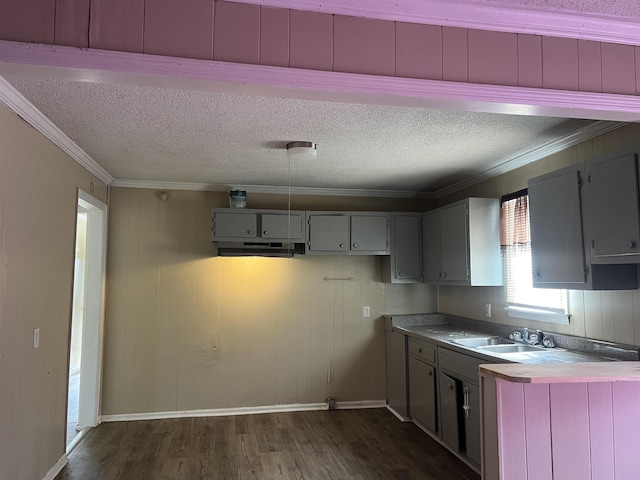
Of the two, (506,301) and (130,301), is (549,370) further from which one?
(130,301)

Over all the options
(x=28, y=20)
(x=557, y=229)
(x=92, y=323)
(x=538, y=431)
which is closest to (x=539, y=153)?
(x=557, y=229)

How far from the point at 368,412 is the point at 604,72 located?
3927 mm

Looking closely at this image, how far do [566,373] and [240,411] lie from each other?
3.57m

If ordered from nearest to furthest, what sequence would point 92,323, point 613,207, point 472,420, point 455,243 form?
point 613,207 < point 472,420 < point 455,243 < point 92,323

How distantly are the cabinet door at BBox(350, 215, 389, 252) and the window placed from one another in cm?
127

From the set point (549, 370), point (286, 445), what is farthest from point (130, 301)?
point (549, 370)

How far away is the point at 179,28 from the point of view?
148 cm

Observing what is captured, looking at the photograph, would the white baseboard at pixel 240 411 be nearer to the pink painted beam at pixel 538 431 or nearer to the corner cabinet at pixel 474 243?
the corner cabinet at pixel 474 243

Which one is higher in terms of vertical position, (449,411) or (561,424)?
(561,424)

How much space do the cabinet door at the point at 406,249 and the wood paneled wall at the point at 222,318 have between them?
361mm

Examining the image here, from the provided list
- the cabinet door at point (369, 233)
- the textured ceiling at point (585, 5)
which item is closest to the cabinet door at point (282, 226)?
the cabinet door at point (369, 233)

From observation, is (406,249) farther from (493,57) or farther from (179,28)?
(179,28)

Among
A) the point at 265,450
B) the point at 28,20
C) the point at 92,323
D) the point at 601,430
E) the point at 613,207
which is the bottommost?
the point at 265,450

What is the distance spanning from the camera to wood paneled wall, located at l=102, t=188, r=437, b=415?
455cm
